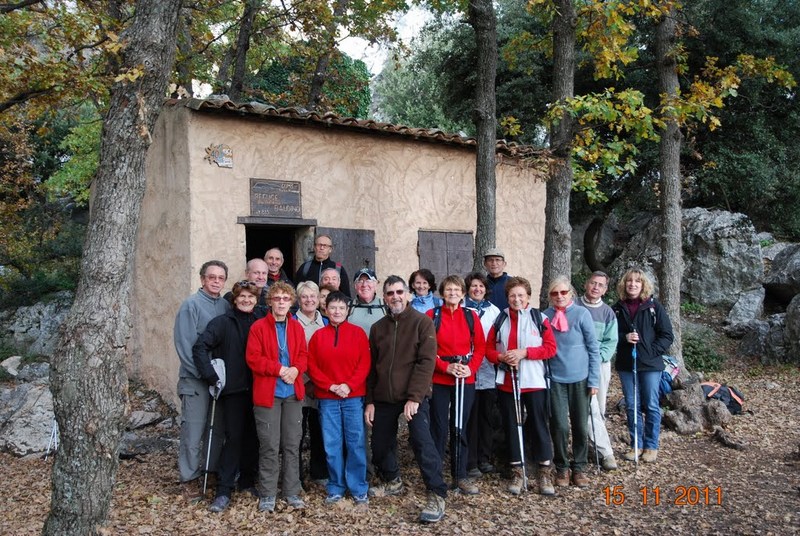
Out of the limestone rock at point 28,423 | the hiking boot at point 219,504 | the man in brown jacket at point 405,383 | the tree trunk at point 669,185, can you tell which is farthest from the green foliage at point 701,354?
the limestone rock at point 28,423

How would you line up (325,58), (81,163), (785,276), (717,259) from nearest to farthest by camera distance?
(785,276), (325,58), (717,259), (81,163)

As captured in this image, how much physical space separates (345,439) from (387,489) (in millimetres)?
561

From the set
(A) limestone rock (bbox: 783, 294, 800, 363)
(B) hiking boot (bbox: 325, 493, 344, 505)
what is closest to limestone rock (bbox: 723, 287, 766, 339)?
(A) limestone rock (bbox: 783, 294, 800, 363)

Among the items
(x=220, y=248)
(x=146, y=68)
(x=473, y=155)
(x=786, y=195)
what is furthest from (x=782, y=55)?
(x=146, y=68)

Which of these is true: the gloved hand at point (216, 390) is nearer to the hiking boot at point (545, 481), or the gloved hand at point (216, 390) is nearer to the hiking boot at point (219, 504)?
the hiking boot at point (219, 504)

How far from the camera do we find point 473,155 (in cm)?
864

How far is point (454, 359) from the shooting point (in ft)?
15.4

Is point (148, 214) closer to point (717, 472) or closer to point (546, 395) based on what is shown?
point (546, 395)

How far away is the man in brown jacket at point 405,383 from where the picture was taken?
4.37 metres

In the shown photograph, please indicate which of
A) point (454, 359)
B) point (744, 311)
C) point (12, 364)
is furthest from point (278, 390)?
point (744, 311)

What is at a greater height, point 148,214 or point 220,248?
point 148,214

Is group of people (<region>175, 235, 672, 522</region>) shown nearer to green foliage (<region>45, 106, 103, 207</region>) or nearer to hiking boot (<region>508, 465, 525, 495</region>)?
hiking boot (<region>508, 465, 525, 495</region>)

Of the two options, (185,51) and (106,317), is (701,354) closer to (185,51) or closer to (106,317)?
(106,317)

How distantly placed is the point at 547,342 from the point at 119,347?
312 centimetres
